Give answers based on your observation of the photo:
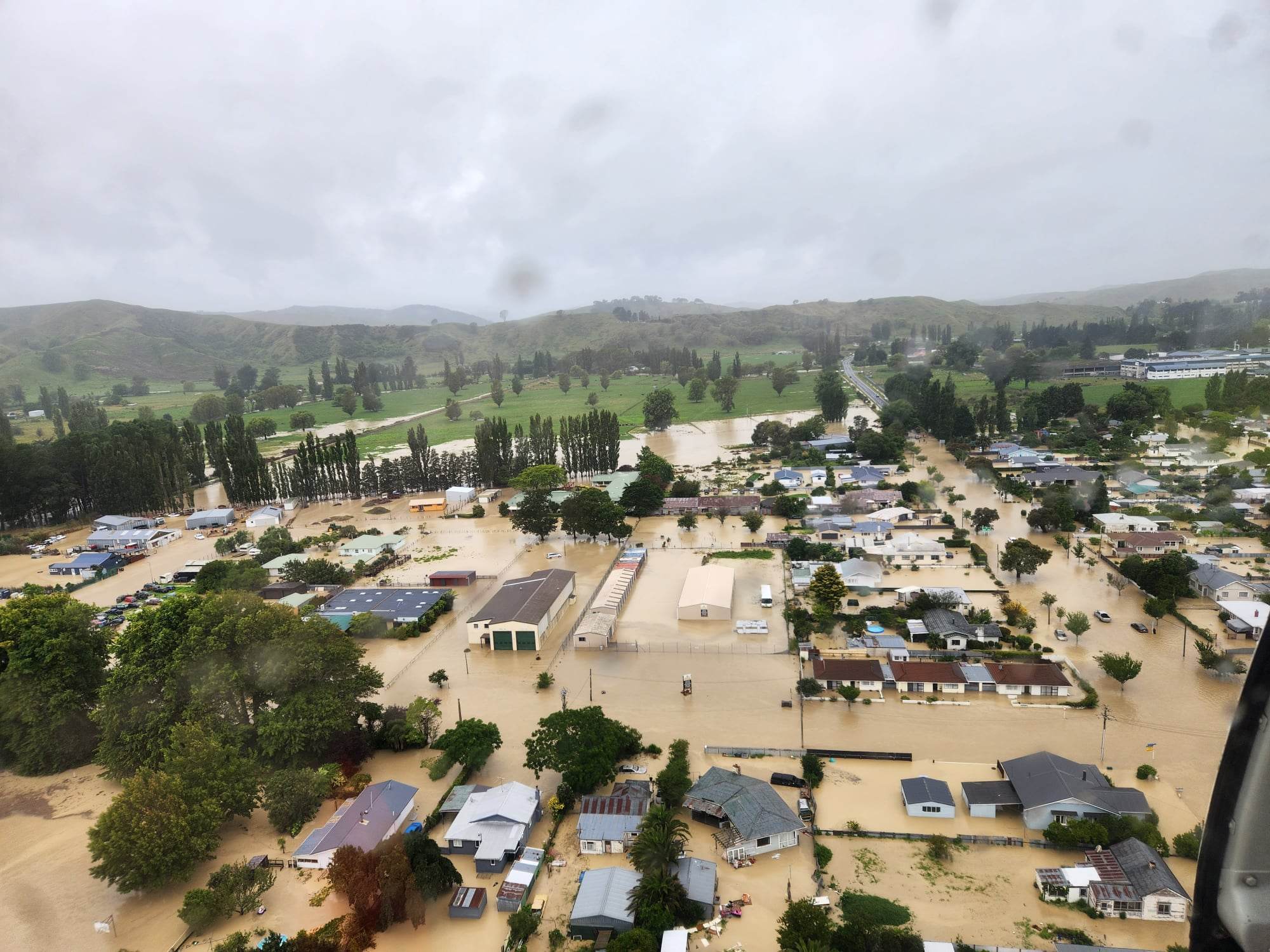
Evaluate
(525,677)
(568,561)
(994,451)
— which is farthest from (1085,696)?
(994,451)

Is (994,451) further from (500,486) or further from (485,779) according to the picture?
(485,779)

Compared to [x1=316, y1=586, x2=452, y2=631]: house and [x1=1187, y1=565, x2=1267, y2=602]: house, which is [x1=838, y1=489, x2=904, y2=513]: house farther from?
[x1=316, y1=586, x2=452, y2=631]: house

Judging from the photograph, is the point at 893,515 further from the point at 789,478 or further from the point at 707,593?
the point at 707,593

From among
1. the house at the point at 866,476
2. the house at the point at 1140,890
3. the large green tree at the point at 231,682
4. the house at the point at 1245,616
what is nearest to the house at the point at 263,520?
the large green tree at the point at 231,682

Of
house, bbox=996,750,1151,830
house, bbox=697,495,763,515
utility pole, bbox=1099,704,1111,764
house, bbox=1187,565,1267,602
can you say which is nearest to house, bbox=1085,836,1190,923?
house, bbox=996,750,1151,830

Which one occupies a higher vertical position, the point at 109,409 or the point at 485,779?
the point at 109,409

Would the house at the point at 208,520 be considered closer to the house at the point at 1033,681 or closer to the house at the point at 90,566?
the house at the point at 90,566
